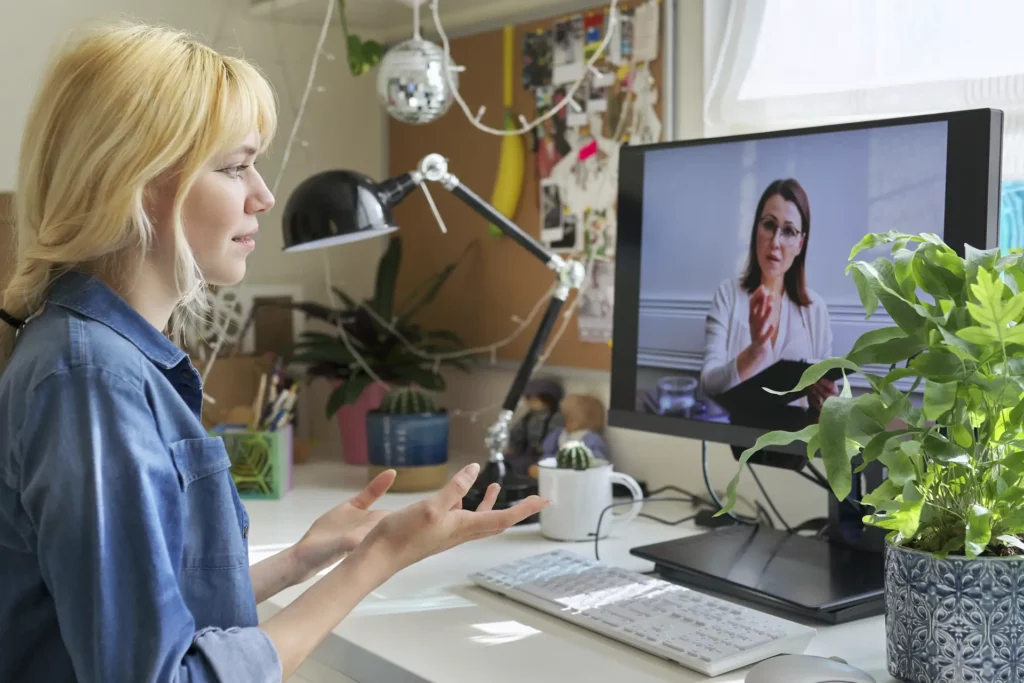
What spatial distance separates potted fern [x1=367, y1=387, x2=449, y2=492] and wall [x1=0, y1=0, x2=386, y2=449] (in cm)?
44

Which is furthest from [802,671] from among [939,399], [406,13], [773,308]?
[406,13]

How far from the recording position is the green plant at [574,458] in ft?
4.66

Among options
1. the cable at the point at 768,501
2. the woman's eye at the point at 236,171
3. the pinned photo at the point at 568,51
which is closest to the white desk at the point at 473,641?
the cable at the point at 768,501

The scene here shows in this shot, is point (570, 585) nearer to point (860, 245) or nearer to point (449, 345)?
point (860, 245)

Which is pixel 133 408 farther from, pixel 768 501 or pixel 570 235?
pixel 570 235

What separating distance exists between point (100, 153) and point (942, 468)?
2.30 feet

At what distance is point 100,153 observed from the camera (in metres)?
0.86

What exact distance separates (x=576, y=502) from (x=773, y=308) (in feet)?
1.17

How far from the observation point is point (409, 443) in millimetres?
1708

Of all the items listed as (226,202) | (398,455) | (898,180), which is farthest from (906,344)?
(398,455)

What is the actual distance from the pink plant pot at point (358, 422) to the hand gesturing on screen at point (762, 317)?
2.62ft

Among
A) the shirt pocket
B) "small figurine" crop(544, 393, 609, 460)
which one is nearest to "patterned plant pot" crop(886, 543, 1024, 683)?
the shirt pocket

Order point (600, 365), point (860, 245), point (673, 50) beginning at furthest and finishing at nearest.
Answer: point (600, 365) → point (673, 50) → point (860, 245)

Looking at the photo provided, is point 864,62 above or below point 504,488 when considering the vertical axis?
above
